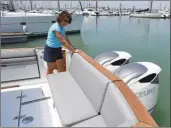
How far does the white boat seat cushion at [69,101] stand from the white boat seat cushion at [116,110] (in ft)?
0.66

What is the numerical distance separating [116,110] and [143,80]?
1742mm

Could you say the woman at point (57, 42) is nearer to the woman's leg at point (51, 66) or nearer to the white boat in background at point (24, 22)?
the woman's leg at point (51, 66)

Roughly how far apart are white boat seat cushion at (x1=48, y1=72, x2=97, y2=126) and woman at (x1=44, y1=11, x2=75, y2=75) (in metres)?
0.26

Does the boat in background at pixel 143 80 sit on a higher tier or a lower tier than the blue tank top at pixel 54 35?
lower

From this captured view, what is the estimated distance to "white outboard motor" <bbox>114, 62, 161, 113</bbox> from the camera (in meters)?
3.23

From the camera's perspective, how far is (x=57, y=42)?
2910mm

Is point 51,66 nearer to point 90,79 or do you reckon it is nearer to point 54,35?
point 54,35

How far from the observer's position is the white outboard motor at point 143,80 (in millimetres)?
3230

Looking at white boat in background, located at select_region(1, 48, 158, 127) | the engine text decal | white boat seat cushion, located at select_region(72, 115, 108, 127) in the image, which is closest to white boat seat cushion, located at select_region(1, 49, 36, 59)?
white boat in background, located at select_region(1, 48, 158, 127)

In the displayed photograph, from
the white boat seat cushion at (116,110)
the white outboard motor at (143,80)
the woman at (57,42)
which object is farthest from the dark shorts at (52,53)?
the white boat seat cushion at (116,110)

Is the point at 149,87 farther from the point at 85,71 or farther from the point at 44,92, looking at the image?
the point at 44,92

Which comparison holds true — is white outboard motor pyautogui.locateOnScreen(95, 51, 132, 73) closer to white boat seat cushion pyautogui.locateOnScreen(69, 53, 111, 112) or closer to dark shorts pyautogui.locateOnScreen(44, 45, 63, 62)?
white boat seat cushion pyautogui.locateOnScreen(69, 53, 111, 112)

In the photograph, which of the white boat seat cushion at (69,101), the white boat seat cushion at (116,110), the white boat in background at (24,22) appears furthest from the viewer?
the white boat in background at (24,22)

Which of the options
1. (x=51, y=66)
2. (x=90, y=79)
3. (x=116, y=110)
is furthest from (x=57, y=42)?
(x=116, y=110)
